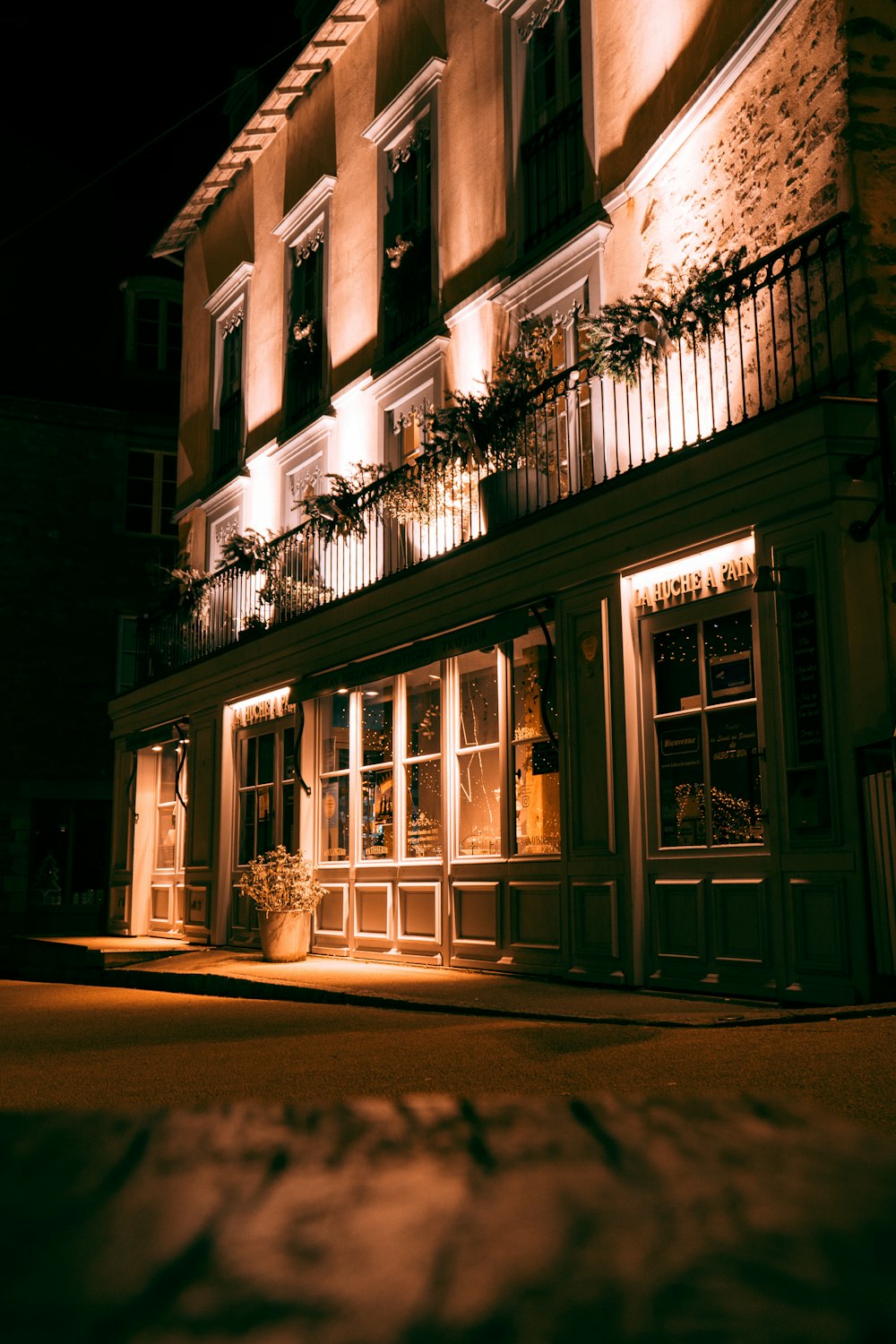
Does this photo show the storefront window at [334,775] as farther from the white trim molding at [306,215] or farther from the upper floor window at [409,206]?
the white trim molding at [306,215]

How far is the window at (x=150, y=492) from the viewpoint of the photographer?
26.4m

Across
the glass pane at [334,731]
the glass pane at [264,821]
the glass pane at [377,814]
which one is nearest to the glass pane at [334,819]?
the glass pane at [334,731]

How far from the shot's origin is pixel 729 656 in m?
8.80

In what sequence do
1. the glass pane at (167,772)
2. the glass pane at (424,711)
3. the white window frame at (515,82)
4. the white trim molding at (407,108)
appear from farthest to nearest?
the glass pane at (167,772), the white trim molding at (407,108), the white window frame at (515,82), the glass pane at (424,711)

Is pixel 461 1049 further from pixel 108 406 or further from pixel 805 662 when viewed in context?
pixel 108 406

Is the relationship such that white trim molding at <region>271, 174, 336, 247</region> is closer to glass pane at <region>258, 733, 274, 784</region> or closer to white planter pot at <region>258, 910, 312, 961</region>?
glass pane at <region>258, 733, 274, 784</region>

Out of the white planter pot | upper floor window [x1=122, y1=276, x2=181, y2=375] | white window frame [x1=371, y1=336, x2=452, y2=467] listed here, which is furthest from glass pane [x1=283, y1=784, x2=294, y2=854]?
upper floor window [x1=122, y1=276, x2=181, y2=375]

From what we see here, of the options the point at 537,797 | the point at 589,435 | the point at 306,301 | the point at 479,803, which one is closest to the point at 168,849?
the point at 306,301

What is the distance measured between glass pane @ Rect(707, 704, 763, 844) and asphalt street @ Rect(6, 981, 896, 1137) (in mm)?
2020

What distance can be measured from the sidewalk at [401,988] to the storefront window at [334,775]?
1.23m

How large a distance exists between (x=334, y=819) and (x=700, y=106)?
8.13m

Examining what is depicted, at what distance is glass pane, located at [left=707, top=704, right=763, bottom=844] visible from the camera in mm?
8500

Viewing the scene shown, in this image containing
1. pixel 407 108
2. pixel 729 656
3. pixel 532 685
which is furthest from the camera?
pixel 407 108

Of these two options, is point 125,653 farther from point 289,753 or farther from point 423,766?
point 423,766
